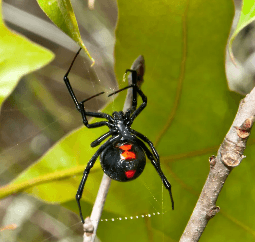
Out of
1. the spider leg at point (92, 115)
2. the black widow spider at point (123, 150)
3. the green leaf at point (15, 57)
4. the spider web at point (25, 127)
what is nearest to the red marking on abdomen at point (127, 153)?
the black widow spider at point (123, 150)

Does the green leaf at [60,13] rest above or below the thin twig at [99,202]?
above

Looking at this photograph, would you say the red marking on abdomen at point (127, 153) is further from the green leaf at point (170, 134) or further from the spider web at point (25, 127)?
the spider web at point (25, 127)

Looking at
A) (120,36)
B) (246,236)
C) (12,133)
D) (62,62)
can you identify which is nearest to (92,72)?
(62,62)

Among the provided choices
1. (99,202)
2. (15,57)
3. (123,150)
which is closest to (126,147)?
(123,150)

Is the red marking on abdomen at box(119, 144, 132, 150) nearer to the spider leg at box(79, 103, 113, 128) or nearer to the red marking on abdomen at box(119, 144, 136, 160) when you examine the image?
the red marking on abdomen at box(119, 144, 136, 160)

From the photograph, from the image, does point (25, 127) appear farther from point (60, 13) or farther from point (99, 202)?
point (60, 13)

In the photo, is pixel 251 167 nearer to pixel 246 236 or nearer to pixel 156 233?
pixel 246 236
